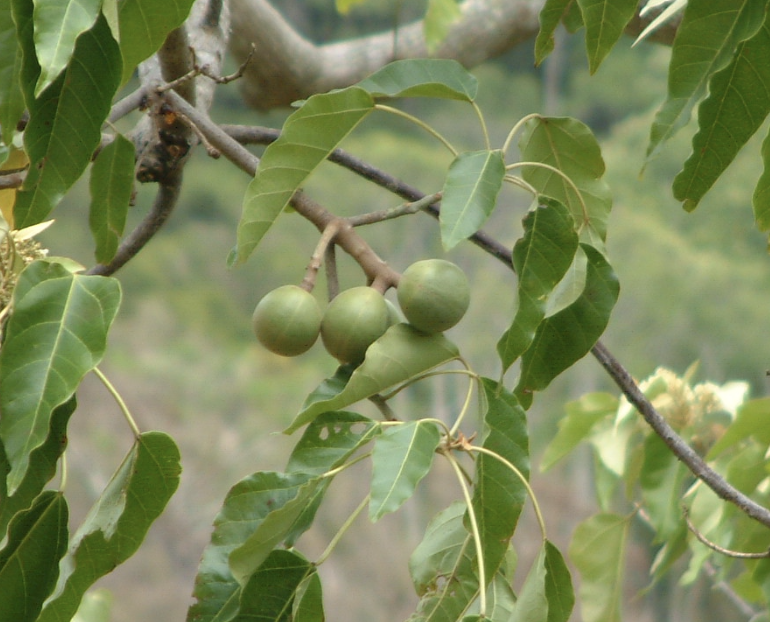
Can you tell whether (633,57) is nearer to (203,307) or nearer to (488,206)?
(203,307)

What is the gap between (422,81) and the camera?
0.64 m

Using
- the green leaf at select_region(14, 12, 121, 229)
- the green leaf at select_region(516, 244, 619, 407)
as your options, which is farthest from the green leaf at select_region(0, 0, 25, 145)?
the green leaf at select_region(516, 244, 619, 407)

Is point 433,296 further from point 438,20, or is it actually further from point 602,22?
point 438,20

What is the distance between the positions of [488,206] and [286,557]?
26cm

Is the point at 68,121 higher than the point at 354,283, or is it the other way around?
the point at 68,121

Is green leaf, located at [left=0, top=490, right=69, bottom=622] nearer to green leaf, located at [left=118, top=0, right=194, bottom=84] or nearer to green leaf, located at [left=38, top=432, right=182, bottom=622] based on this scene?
green leaf, located at [left=38, top=432, right=182, bottom=622]

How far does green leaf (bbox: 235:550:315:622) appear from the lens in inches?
23.2

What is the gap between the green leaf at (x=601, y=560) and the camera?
3.52ft

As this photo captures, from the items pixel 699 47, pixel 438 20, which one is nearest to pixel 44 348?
pixel 699 47

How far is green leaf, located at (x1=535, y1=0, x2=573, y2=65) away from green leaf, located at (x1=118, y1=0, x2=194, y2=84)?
0.77 ft

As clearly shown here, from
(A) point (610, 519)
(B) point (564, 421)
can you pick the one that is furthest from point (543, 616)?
(B) point (564, 421)

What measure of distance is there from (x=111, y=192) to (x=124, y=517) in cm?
27

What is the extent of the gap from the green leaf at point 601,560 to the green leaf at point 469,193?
0.61 m

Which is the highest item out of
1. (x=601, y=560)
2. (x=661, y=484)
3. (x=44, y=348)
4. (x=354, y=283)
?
(x=44, y=348)
